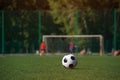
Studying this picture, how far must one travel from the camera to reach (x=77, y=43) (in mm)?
36594

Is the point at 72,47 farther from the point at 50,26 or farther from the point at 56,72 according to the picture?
the point at 56,72

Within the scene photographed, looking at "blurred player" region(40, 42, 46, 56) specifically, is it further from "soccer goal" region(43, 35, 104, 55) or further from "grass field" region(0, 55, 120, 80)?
"grass field" region(0, 55, 120, 80)

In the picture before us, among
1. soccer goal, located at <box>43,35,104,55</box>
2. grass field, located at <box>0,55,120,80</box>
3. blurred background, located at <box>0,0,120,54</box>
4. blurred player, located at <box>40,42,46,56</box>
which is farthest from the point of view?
blurred background, located at <box>0,0,120,54</box>

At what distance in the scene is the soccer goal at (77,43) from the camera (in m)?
35.8

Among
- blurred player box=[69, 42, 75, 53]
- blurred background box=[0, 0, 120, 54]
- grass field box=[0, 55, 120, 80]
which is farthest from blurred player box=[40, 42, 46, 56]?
grass field box=[0, 55, 120, 80]

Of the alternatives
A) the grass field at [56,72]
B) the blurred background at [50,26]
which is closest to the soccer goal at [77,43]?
the blurred background at [50,26]

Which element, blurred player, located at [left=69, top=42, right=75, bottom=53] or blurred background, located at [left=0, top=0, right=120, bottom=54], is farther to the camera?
blurred background, located at [left=0, top=0, right=120, bottom=54]

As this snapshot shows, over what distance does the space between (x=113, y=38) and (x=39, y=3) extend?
491 inches

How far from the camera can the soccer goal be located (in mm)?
35750

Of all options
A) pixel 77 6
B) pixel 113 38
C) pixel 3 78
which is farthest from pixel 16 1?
pixel 3 78

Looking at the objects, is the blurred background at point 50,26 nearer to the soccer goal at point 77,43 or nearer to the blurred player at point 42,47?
the soccer goal at point 77,43

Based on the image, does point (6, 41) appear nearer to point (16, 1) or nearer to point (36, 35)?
point (36, 35)

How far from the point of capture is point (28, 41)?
3741cm

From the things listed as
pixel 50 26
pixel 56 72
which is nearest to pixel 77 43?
pixel 50 26
